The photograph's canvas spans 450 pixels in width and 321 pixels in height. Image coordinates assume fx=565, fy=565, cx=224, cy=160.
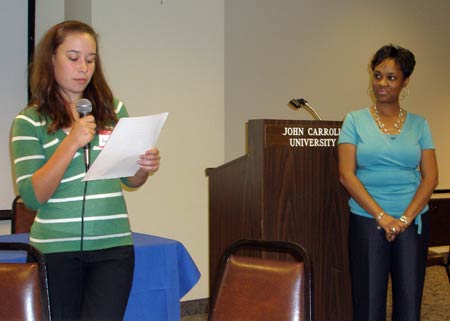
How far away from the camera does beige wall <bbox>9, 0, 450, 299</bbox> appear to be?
166 inches

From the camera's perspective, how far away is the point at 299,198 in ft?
9.31

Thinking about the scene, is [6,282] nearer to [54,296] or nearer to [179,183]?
[54,296]

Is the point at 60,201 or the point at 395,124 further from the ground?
the point at 395,124

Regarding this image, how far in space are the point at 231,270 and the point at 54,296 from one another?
21.2 inches

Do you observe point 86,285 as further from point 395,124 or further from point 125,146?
point 395,124

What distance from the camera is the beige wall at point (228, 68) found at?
13.8 ft

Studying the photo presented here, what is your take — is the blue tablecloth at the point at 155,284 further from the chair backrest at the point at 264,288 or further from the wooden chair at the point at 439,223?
the wooden chair at the point at 439,223

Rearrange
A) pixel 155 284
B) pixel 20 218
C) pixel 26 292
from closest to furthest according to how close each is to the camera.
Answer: pixel 26 292
pixel 155 284
pixel 20 218

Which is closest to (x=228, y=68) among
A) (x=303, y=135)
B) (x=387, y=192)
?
(x=303, y=135)

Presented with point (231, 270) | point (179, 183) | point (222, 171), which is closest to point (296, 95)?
point (179, 183)

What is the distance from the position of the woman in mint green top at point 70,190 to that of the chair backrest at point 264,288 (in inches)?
12.0

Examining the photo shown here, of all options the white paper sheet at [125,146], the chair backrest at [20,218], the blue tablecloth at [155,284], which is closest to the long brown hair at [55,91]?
the white paper sheet at [125,146]

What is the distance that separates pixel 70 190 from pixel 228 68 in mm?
3428

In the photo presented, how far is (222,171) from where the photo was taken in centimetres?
311
